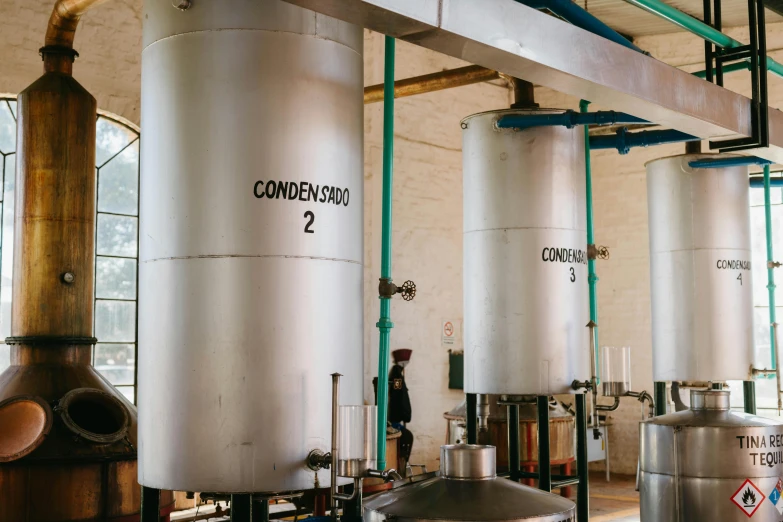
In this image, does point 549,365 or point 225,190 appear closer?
point 225,190

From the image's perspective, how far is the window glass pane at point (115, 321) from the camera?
8.63 meters

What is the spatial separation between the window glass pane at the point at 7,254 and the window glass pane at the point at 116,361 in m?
0.89

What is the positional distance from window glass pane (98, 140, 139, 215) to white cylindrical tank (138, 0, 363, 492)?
222 inches

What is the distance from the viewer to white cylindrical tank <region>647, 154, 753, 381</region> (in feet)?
23.6

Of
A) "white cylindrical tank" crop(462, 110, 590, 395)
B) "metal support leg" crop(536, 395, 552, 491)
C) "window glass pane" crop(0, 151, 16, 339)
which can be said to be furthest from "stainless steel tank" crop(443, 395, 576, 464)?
"window glass pane" crop(0, 151, 16, 339)

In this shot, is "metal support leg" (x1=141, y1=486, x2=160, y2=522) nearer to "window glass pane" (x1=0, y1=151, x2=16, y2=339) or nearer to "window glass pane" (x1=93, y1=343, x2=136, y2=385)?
"window glass pane" (x1=0, y1=151, x2=16, y2=339)

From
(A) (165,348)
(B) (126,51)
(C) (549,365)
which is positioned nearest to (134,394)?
(B) (126,51)

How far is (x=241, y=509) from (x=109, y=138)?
6.31 meters

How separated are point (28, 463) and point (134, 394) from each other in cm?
377

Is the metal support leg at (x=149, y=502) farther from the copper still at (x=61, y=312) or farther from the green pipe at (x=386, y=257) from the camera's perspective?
the copper still at (x=61, y=312)

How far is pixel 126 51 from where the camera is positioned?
Answer: 28.7 feet

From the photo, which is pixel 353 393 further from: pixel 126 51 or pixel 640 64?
pixel 126 51

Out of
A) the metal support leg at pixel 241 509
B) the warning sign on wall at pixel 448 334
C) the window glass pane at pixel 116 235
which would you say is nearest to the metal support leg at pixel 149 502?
the metal support leg at pixel 241 509

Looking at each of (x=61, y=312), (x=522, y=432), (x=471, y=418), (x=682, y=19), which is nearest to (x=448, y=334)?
(x=522, y=432)
